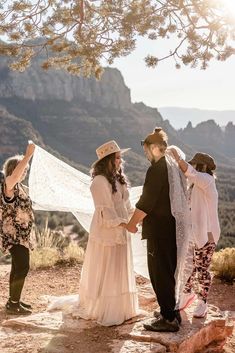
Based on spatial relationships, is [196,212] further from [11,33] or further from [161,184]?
[11,33]

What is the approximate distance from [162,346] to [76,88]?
97.2 m

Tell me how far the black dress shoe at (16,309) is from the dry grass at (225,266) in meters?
3.61

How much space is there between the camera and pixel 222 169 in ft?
253

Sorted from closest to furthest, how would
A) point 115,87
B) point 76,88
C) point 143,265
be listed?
point 143,265 → point 76,88 → point 115,87

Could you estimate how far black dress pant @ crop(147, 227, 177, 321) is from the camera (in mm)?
3936

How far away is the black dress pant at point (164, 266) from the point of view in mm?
3936

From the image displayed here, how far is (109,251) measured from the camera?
4.28 metres

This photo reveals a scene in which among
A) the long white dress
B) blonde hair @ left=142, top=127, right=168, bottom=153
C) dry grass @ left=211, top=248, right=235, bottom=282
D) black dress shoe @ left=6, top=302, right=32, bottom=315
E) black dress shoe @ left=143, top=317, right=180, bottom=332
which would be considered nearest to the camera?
blonde hair @ left=142, top=127, right=168, bottom=153

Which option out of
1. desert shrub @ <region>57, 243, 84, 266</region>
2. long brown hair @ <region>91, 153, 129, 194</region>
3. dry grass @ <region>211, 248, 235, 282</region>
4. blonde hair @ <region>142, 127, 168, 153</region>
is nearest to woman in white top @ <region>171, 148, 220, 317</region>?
blonde hair @ <region>142, 127, 168, 153</region>

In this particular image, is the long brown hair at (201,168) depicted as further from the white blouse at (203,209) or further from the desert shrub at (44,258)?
the desert shrub at (44,258)

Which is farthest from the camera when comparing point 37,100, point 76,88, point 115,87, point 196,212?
point 115,87

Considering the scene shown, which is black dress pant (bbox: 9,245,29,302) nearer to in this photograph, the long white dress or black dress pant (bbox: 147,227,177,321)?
the long white dress

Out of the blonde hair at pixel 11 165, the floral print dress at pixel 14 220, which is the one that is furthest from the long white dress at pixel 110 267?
the blonde hair at pixel 11 165

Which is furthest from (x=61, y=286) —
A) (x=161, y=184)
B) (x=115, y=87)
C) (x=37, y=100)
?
(x=115, y=87)
